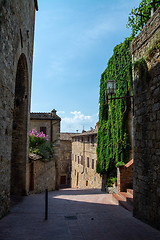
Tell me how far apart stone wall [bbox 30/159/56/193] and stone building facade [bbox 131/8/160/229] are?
653 centimetres

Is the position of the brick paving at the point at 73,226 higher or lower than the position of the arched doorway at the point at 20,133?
lower

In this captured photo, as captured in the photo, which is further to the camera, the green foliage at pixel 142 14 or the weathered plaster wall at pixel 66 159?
the weathered plaster wall at pixel 66 159

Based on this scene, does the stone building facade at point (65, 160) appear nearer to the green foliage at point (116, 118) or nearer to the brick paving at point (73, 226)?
the green foliage at point (116, 118)

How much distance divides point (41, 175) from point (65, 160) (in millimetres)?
20052

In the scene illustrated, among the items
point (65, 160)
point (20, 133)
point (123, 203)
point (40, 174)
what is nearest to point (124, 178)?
point (123, 203)

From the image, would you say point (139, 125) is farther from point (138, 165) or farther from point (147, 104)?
point (138, 165)

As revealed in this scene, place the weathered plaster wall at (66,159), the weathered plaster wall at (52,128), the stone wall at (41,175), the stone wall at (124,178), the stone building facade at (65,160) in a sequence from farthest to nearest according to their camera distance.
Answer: the weathered plaster wall at (66,159) < the stone building facade at (65,160) < the weathered plaster wall at (52,128) < the stone wall at (41,175) < the stone wall at (124,178)

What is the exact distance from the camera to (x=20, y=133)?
9078 mm

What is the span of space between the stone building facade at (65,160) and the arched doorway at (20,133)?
22401mm

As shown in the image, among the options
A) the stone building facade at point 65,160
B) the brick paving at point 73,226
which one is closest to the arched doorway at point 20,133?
the brick paving at point 73,226

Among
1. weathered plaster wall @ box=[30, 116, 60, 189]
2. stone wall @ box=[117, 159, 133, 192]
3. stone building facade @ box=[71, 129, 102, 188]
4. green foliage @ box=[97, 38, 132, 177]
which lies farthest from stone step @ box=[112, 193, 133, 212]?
weathered plaster wall @ box=[30, 116, 60, 189]

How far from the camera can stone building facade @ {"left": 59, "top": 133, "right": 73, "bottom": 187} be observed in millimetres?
30961

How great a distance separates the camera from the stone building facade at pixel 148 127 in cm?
441

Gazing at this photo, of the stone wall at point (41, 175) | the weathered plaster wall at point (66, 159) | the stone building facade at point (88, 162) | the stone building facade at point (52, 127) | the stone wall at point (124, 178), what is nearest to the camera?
the stone wall at point (124, 178)
